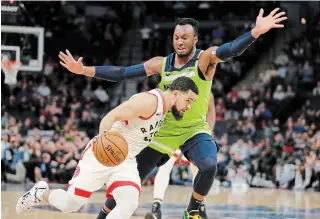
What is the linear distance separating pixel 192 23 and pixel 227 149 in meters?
11.4

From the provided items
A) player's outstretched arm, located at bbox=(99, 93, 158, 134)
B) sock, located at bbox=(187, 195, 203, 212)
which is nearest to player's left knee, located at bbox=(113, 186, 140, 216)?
player's outstretched arm, located at bbox=(99, 93, 158, 134)

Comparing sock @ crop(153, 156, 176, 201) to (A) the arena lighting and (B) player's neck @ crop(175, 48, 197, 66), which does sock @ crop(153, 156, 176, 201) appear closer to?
(B) player's neck @ crop(175, 48, 197, 66)

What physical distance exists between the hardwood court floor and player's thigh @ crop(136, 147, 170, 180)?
187 cm

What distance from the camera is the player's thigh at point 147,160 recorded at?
26.5 ft

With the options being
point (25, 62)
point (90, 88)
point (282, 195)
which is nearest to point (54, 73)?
point (90, 88)

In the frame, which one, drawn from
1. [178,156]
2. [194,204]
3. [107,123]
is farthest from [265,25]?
[178,156]

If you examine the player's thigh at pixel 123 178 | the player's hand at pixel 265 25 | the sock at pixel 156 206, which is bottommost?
the sock at pixel 156 206

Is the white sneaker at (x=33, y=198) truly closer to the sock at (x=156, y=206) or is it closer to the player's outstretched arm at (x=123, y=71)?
the player's outstretched arm at (x=123, y=71)

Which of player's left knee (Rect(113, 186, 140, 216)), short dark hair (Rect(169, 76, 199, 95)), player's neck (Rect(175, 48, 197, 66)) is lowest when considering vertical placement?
player's left knee (Rect(113, 186, 140, 216))

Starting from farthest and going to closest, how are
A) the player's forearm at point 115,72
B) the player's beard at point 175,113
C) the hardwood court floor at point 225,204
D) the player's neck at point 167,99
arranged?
1. the hardwood court floor at point 225,204
2. the player's forearm at point 115,72
3. the player's beard at point 175,113
4. the player's neck at point 167,99

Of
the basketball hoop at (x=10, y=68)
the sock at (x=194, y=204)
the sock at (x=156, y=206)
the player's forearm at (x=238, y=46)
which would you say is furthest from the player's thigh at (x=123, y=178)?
the basketball hoop at (x=10, y=68)

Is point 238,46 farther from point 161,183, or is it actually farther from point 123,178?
point 161,183

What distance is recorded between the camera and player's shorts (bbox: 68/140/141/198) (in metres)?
6.86

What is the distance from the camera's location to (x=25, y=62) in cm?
1855
